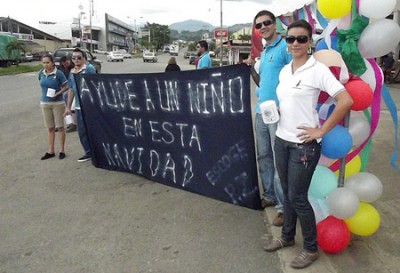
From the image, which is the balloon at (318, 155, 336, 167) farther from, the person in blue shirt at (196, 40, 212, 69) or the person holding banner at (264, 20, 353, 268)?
the person in blue shirt at (196, 40, 212, 69)

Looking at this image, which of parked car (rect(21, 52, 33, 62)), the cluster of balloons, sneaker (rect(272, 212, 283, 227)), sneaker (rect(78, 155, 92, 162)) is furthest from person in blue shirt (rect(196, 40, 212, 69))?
parked car (rect(21, 52, 33, 62))

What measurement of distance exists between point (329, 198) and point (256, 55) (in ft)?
6.13

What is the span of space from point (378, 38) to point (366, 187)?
3.75 ft

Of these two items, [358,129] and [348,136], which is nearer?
[348,136]

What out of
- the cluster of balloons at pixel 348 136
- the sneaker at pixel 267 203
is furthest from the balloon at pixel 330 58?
the sneaker at pixel 267 203

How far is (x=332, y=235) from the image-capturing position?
10.2 ft

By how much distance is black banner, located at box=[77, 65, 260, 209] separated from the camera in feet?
13.1

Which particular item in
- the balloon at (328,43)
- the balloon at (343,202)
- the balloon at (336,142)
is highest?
the balloon at (328,43)

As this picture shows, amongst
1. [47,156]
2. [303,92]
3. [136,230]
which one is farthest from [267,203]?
[47,156]

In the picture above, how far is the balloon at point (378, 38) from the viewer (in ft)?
9.45

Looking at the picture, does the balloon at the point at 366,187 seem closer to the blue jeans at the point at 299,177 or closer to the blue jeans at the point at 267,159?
the blue jeans at the point at 299,177

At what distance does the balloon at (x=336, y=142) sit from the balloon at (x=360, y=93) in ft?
0.68

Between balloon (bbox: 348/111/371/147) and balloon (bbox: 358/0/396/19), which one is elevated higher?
balloon (bbox: 358/0/396/19)

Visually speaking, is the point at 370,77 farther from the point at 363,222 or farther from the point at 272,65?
the point at 363,222
